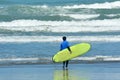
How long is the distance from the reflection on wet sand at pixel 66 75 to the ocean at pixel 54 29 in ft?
9.87

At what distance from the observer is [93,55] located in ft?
80.6

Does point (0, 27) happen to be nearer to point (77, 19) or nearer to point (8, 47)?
point (77, 19)

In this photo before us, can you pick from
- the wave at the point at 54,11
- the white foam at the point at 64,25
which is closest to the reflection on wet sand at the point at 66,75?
the white foam at the point at 64,25

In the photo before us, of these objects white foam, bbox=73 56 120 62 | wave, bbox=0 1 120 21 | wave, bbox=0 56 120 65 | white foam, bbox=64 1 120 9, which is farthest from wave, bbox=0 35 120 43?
white foam, bbox=64 1 120 9

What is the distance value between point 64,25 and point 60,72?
736 inches

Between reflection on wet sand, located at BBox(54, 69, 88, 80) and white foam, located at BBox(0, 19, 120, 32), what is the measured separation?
15384 mm

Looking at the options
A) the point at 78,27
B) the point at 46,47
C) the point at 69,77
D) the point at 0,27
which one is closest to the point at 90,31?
the point at 78,27

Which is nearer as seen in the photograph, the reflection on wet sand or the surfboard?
the reflection on wet sand

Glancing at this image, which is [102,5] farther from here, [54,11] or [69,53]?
[69,53]

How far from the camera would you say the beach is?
60.5 feet

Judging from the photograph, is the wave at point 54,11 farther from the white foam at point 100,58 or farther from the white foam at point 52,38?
the white foam at point 100,58

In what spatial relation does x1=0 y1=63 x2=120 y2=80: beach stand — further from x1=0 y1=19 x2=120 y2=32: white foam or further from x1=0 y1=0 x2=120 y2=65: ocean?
x1=0 y1=19 x2=120 y2=32: white foam

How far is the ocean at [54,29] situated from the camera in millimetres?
24656

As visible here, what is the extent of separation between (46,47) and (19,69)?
6.09 metres
